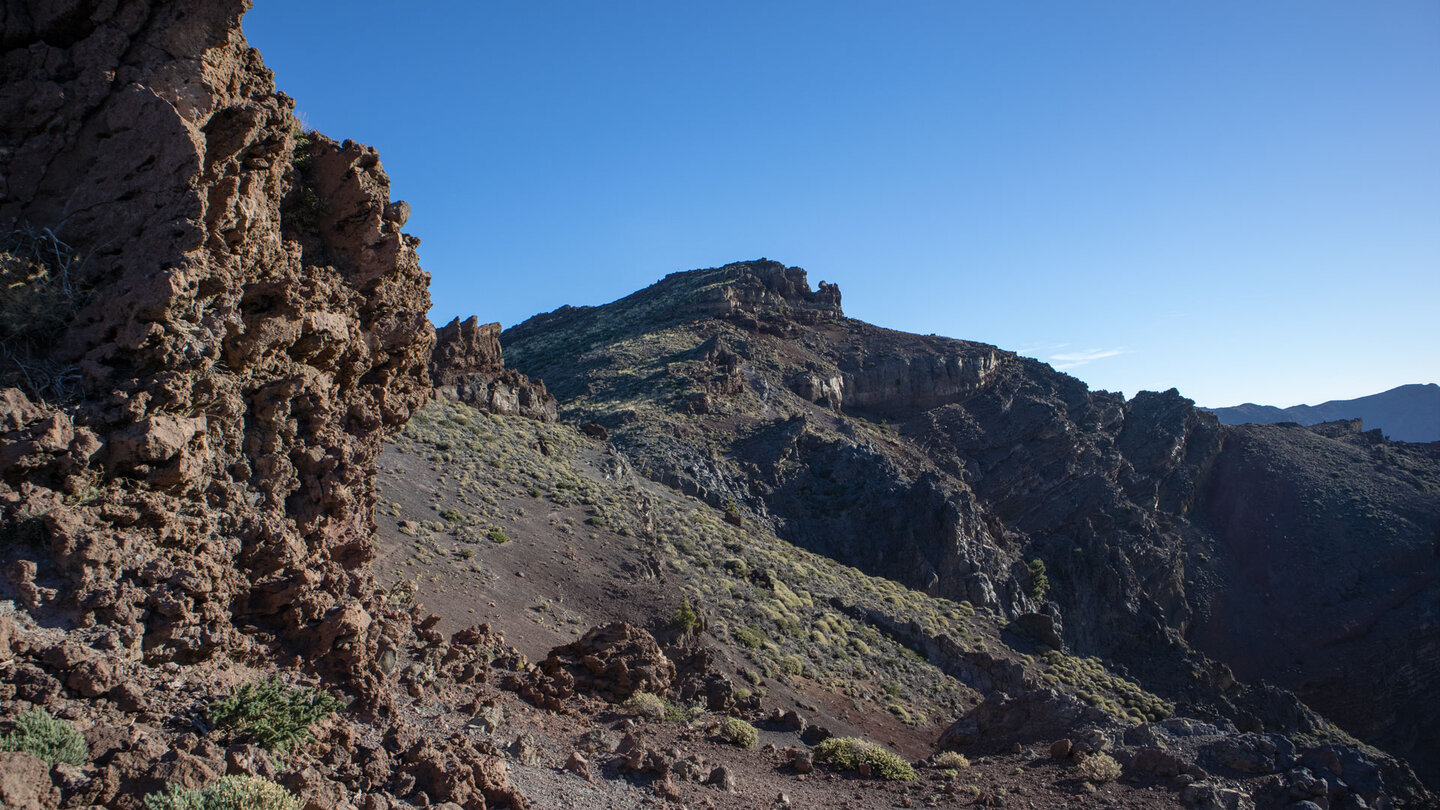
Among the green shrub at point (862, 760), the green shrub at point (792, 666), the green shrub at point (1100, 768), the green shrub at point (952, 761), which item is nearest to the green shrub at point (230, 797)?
the green shrub at point (862, 760)

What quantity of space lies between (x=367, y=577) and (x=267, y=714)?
3426mm

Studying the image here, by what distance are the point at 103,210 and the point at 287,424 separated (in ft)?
8.09

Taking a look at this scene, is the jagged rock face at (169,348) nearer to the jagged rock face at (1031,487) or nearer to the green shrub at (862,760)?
the green shrub at (862,760)

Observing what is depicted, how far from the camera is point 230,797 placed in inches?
214

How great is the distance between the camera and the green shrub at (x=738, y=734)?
14.9m

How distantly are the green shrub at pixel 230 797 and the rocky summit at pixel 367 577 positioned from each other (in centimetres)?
2

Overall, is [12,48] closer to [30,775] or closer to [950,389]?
[30,775]

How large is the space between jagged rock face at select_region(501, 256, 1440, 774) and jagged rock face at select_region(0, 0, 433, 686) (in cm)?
3200

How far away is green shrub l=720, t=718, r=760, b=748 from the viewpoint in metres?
14.9

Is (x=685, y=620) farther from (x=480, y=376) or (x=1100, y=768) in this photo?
(x=480, y=376)

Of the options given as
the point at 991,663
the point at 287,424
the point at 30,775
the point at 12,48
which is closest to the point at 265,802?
the point at 30,775

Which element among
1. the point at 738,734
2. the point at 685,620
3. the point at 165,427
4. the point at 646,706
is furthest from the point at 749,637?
the point at 165,427

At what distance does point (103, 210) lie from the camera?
23.6ft

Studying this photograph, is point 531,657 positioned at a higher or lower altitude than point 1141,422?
lower
